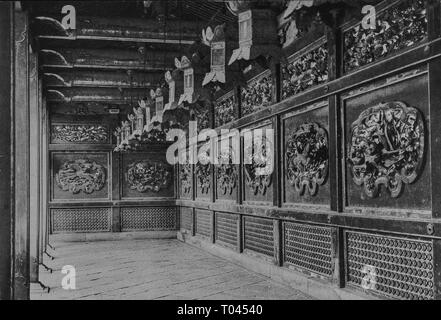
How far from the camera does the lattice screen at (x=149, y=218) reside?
638 inches

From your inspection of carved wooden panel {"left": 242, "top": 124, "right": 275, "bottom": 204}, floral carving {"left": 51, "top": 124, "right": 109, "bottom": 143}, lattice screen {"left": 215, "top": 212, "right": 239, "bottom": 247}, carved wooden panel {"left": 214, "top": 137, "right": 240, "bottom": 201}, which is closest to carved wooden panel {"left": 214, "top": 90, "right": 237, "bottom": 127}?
carved wooden panel {"left": 214, "top": 137, "right": 240, "bottom": 201}

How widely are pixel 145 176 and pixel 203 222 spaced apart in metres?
4.28

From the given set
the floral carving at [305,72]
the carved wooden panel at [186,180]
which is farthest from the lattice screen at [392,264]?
the carved wooden panel at [186,180]

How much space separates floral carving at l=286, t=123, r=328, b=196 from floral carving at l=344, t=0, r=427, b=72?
1057 millimetres

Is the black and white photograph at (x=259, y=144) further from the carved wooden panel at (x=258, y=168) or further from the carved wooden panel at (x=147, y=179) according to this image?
the carved wooden panel at (x=147, y=179)

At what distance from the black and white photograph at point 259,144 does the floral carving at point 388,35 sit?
2 centimetres

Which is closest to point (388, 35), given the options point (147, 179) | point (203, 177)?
point (203, 177)

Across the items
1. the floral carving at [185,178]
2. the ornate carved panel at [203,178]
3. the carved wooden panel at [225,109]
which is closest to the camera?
the carved wooden panel at [225,109]

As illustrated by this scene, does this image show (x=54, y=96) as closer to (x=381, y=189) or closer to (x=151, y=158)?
(x=151, y=158)

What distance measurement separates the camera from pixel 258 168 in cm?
873

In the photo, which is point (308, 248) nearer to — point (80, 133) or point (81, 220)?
point (81, 220)

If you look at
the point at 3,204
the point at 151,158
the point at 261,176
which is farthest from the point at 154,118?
the point at 151,158

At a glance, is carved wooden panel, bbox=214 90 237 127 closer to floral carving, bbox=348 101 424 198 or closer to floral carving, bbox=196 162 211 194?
floral carving, bbox=196 162 211 194

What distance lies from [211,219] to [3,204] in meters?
7.06
